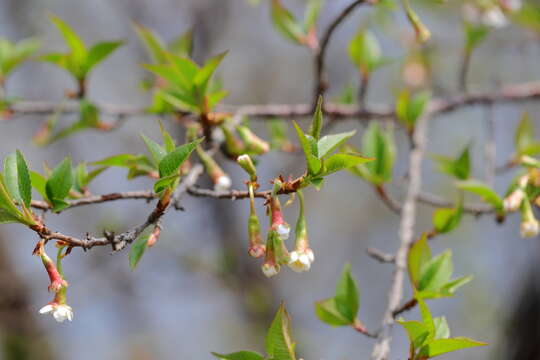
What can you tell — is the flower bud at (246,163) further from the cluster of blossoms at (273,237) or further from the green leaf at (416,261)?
the green leaf at (416,261)

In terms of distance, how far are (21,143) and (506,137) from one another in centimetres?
243

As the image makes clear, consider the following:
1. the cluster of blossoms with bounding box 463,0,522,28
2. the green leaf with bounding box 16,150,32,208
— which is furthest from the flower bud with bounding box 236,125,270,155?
the cluster of blossoms with bounding box 463,0,522,28

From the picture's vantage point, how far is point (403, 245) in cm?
79

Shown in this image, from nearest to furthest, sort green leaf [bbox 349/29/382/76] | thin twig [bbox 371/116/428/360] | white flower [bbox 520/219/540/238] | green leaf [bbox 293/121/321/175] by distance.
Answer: green leaf [bbox 293/121/321/175] < thin twig [bbox 371/116/428/360] < white flower [bbox 520/219/540/238] < green leaf [bbox 349/29/382/76]

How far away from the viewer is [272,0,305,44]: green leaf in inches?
42.0

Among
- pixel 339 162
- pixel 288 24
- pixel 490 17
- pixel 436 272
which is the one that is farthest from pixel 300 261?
pixel 490 17

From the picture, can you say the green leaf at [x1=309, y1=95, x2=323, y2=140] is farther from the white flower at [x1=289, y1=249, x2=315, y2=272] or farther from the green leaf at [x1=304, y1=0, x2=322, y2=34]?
the green leaf at [x1=304, y1=0, x2=322, y2=34]

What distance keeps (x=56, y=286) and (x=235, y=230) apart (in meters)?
1.84

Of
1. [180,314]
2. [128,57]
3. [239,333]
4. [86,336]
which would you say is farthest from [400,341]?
[128,57]

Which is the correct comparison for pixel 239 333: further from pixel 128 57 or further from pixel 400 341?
pixel 128 57

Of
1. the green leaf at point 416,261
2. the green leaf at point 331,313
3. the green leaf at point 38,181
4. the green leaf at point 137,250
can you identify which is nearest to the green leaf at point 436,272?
the green leaf at point 416,261

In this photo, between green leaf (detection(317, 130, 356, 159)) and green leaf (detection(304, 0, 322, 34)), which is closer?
green leaf (detection(317, 130, 356, 159))

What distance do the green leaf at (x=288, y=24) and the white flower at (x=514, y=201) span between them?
504mm

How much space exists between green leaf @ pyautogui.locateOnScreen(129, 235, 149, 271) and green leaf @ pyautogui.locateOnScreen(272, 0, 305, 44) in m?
0.63
